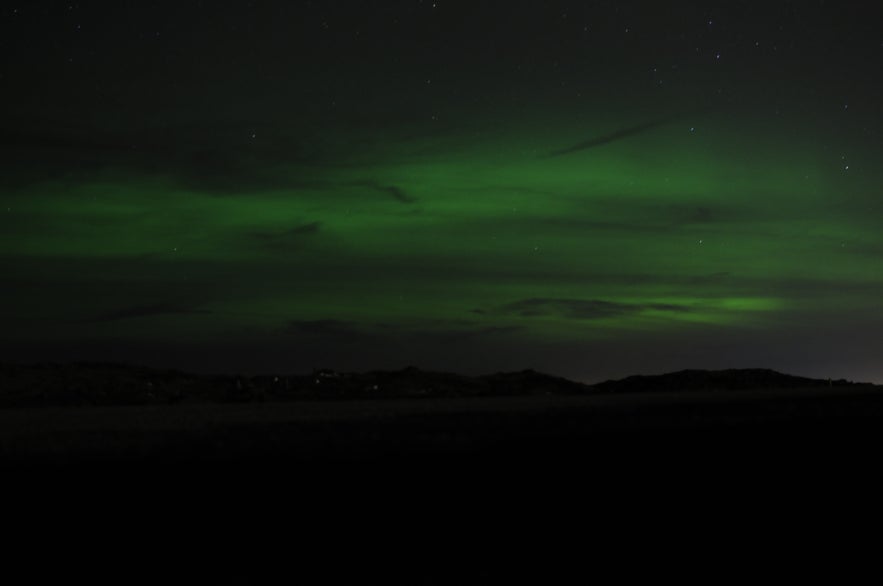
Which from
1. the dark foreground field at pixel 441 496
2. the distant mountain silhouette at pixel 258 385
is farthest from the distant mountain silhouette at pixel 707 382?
the dark foreground field at pixel 441 496

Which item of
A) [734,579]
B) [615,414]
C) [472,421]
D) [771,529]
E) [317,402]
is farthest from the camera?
[317,402]

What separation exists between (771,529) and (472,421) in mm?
6524

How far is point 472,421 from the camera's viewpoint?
1248cm

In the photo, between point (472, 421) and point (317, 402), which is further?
point (317, 402)

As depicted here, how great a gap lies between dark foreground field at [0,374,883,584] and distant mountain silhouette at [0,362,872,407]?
6412mm

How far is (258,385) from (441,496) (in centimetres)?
1364

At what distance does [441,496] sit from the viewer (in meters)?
6.96

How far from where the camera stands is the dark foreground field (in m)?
5.39

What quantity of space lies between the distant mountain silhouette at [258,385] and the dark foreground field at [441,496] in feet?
21.0

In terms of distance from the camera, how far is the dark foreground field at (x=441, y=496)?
17.7 ft

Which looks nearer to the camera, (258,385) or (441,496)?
(441,496)

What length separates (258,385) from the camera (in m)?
20.2

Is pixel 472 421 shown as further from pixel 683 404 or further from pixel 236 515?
pixel 236 515

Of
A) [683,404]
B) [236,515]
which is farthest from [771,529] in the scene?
[683,404]
